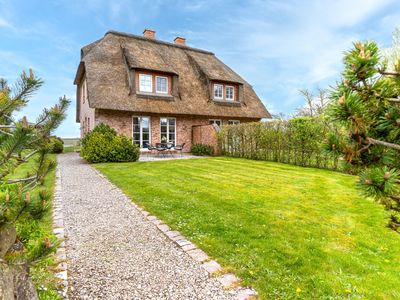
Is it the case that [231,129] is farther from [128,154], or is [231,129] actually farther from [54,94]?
[54,94]

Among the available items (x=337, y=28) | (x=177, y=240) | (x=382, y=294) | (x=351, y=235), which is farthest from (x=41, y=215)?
(x=337, y=28)

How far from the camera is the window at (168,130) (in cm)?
1839

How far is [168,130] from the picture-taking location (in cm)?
1861

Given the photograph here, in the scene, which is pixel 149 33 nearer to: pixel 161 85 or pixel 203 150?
pixel 161 85

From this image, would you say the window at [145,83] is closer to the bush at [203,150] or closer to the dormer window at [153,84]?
the dormer window at [153,84]

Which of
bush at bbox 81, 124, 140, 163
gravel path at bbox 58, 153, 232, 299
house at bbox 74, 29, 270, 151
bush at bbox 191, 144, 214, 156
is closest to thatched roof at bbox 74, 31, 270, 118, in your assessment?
house at bbox 74, 29, 270, 151

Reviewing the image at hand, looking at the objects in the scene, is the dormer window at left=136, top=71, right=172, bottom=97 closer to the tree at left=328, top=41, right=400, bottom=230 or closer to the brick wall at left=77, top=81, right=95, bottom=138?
the brick wall at left=77, top=81, right=95, bottom=138

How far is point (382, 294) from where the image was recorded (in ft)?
8.54

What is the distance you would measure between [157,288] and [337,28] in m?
9.65

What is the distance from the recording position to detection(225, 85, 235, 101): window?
2095cm

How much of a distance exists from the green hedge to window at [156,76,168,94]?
534 centimetres

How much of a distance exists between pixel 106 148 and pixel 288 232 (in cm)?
1115

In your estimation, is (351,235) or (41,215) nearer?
(41,215)

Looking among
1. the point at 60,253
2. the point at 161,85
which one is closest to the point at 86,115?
the point at 161,85
